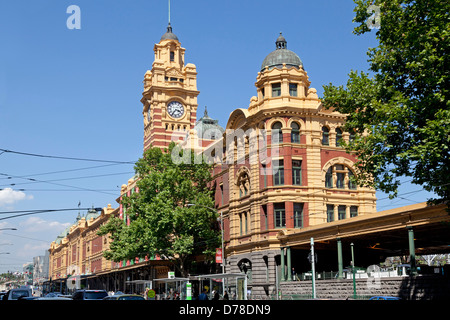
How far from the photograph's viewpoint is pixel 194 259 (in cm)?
5884

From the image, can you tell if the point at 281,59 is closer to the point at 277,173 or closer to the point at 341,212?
the point at 277,173

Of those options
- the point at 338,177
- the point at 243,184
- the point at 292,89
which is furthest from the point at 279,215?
the point at 292,89

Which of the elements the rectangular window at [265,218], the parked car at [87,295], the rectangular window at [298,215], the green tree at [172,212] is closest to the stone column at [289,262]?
the rectangular window at [298,215]

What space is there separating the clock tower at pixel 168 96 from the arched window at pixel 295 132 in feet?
150

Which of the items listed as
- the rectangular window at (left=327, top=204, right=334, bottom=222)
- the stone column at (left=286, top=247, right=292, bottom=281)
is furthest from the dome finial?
the stone column at (left=286, top=247, right=292, bottom=281)

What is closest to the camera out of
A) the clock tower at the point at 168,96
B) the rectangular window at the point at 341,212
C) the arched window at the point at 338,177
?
the rectangular window at the point at 341,212

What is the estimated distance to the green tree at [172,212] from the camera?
5188 cm

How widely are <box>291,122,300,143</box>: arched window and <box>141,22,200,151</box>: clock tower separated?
45854mm

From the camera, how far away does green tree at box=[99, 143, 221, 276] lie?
5188 cm

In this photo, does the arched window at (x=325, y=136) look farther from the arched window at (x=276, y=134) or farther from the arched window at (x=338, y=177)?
the arched window at (x=276, y=134)

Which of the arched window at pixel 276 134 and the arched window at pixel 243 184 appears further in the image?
the arched window at pixel 243 184

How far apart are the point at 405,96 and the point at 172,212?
32482mm

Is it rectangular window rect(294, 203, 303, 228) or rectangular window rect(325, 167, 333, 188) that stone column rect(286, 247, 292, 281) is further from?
rectangular window rect(325, 167, 333, 188)

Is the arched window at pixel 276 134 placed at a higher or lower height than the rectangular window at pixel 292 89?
lower
